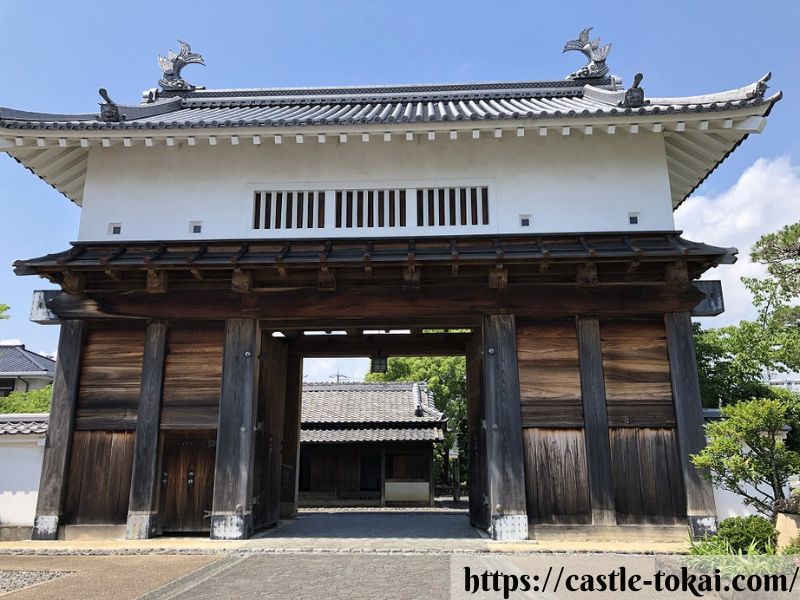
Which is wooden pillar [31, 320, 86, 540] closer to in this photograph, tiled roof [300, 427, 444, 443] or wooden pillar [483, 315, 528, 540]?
wooden pillar [483, 315, 528, 540]

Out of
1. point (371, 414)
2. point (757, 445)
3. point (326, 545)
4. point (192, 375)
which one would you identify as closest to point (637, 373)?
point (757, 445)

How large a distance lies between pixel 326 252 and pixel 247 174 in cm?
256

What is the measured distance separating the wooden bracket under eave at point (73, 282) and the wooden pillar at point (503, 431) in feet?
22.5

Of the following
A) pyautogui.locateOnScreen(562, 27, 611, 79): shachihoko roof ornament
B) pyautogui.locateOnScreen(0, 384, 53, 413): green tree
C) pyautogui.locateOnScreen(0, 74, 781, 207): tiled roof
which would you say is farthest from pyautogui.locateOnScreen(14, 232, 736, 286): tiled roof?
pyautogui.locateOnScreen(0, 384, 53, 413): green tree

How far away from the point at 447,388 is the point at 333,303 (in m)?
23.6

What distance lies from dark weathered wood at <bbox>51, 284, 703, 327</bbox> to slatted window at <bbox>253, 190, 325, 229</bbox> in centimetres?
131

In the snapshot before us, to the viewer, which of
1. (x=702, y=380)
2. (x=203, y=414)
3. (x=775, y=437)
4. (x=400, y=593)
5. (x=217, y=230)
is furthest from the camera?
(x=702, y=380)

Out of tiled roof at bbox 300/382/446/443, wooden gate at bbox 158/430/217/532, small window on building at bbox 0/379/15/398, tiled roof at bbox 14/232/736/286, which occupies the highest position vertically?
small window on building at bbox 0/379/15/398

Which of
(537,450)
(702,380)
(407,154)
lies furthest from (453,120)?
(702,380)

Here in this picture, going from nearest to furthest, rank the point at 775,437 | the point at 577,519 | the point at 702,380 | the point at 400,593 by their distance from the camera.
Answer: the point at 400,593
the point at 775,437
the point at 577,519
the point at 702,380

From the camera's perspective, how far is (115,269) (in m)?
9.63

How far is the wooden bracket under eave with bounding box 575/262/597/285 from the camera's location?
379 inches

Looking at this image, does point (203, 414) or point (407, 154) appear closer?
point (203, 414)

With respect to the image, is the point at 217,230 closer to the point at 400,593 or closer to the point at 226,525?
the point at 226,525
